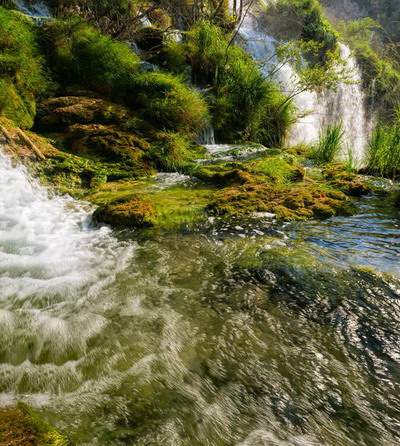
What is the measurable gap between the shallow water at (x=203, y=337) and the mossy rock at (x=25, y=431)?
0.45 feet

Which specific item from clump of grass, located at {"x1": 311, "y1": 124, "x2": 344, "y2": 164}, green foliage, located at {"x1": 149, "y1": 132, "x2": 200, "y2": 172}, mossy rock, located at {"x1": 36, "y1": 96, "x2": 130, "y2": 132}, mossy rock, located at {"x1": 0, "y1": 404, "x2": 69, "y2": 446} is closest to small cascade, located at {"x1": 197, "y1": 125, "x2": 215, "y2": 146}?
green foliage, located at {"x1": 149, "y1": 132, "x2": 200, "y2": 172}

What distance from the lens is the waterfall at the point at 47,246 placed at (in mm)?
2426

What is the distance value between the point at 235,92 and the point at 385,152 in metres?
3.71

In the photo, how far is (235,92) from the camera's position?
8453mm

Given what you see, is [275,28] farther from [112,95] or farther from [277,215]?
[277,215]

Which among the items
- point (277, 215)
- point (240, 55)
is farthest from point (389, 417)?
point (240, 55)

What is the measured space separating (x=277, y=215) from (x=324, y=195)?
3.40ft

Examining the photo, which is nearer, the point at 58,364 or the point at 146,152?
the point at 58,364

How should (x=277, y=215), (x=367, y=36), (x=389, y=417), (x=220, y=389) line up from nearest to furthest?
(x=389, y=417) < (x=220, y=389) < (x=277, y=215) < (x=367, y=36)

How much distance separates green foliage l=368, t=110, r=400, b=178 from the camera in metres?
6.05

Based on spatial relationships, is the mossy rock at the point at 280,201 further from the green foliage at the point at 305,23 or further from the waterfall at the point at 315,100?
the green foliage at the point at 305,23

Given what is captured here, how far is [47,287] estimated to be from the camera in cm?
241

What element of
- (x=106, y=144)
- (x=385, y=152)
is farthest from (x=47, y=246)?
(x=385, y=152)

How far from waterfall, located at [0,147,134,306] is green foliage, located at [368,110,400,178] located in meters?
5.01
